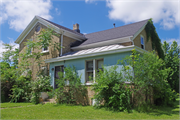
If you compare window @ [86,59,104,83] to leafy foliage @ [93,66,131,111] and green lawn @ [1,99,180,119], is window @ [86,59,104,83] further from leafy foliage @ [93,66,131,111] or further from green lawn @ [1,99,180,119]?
green lawn @ [1,99,180,119]

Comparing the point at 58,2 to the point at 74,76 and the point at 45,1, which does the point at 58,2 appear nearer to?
the point at 45,1

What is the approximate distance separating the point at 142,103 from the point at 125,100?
88cm

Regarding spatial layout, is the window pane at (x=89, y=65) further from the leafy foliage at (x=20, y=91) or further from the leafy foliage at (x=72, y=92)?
the leafy foliage at (x=20, y=91)

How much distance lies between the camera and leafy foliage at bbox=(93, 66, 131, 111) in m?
7.41

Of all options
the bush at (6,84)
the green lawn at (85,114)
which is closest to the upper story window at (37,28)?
the bush at (6,84)

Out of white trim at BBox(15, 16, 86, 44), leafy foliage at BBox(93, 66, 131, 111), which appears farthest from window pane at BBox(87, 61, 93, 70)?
white trim at BBox(15, 16, 86, 44)

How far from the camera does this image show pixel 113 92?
7844mm

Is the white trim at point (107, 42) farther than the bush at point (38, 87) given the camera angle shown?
Yes

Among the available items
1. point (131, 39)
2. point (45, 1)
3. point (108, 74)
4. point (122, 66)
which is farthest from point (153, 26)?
point (45, 1)

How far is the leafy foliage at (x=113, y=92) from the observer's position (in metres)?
7.41

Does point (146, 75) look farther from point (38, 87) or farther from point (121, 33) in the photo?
point (38, 87)

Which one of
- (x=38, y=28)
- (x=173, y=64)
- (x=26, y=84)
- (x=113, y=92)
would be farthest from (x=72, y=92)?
(x=173, y=64)

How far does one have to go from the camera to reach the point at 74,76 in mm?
10305

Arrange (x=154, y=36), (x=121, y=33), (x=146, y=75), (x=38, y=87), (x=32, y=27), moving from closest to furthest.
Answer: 1. (x=146, y=75)
2. (x=38, y=87)
3. (x=121, y=33)
4. (x=154, y=36)
5. (x=32, y=27)
